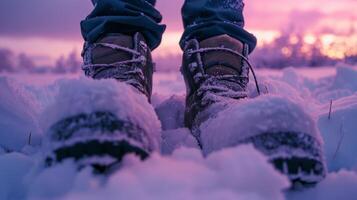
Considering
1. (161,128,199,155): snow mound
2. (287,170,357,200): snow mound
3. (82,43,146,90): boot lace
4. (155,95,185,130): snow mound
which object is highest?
(82,43,146,90): boot lace

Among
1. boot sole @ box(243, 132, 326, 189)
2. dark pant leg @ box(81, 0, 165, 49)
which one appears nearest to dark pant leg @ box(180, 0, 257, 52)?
dark pant leg @ box(81, 0, 165, 49)

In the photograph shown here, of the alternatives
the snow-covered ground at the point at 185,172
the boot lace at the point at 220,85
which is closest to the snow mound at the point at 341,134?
the snow-covered ground at the point at 185,172

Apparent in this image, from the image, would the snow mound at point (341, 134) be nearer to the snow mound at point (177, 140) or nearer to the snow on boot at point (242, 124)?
the snow on boot at point (242, 124)

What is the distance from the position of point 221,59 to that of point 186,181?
923mm

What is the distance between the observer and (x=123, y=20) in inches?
70.3

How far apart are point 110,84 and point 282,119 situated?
15.8 inches

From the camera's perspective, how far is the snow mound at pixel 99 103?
3.28ft

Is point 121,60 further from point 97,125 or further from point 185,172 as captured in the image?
point 185,172

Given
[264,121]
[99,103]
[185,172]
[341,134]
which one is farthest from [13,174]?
[341,134]

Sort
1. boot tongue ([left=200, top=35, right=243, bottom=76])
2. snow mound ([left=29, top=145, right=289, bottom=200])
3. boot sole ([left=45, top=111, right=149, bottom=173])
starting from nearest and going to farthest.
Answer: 1. snow mound ([left=29, top=145, right=289, bottom=200])
2. boot sole ([left=45, top=111, right=149, bottom=173])
3. boot tongue ([left=200, top=35, right=243, bottom=76])

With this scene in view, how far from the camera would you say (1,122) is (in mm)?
1635

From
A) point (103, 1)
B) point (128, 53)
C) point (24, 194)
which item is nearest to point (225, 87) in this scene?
point (128, 53)

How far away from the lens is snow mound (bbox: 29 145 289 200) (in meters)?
0.79

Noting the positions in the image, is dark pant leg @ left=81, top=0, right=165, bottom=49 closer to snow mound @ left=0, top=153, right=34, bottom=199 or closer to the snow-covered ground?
the snow-covered ground
